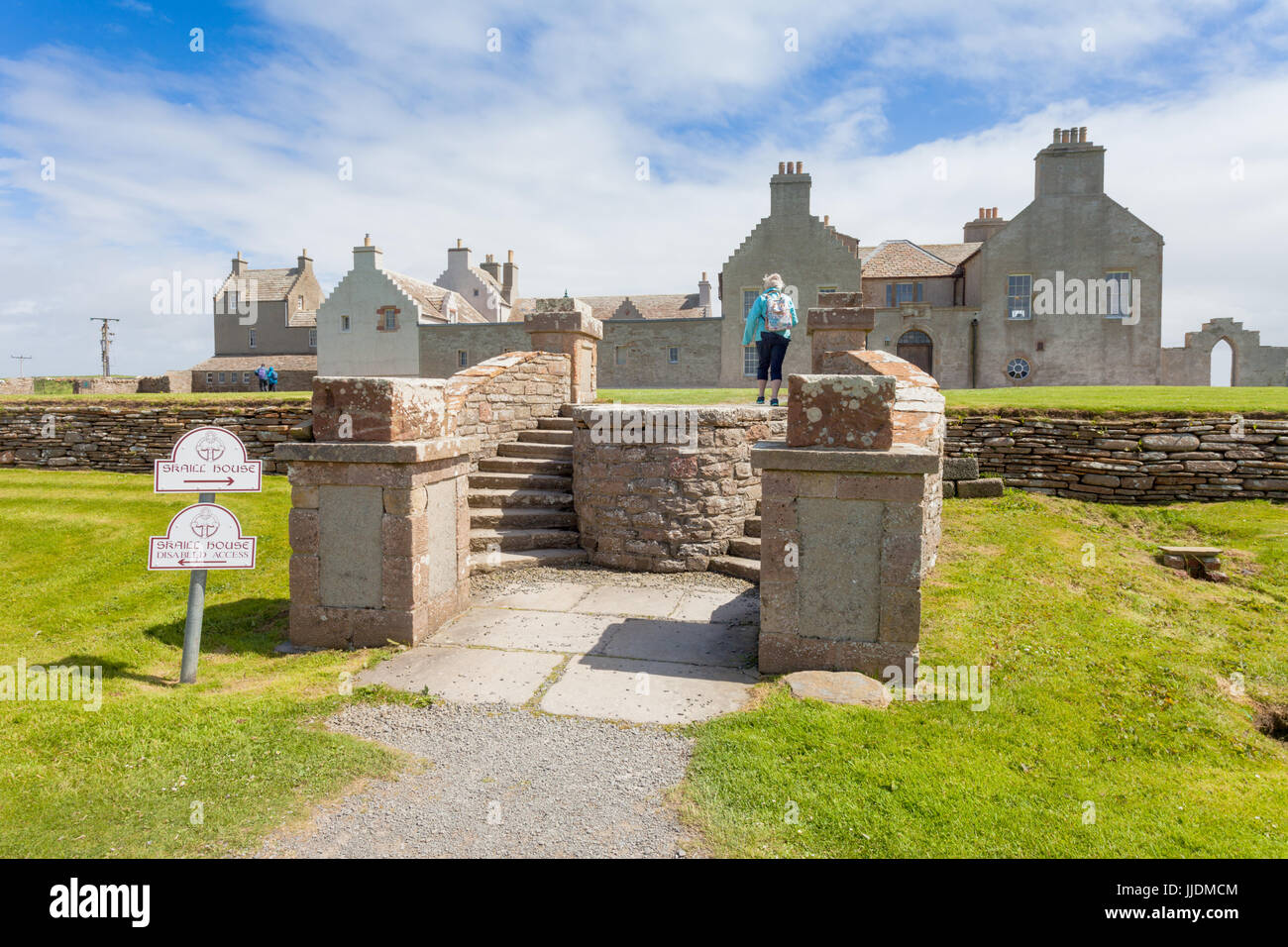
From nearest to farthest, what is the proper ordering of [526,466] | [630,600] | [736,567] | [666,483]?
[630,600]
[736,567]
[666,483]
[526,466]

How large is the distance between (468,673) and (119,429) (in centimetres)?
1519

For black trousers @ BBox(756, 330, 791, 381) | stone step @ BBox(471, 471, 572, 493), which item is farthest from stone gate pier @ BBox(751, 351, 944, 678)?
black trousers @ BBox(756, 330, 791, 381)

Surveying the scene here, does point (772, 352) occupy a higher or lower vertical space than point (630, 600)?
higher

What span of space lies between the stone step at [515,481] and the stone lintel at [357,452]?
372cm

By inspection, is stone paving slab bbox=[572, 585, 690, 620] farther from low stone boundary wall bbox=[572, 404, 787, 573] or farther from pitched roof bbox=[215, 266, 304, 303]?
pitched roof bbox=[215, 266, 304, 303]

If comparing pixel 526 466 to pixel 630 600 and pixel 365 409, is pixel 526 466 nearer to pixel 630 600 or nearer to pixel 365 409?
pixel 630 600

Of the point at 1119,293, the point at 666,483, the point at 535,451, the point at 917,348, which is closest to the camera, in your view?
the point at 666,483

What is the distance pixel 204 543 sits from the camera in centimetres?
526

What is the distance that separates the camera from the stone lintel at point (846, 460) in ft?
16.5

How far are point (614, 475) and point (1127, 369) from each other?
29.6 metres

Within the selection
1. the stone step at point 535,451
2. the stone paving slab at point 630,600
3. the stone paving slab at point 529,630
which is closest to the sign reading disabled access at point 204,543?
the stone paving slab at point 529,630

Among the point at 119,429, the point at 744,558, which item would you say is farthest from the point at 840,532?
the point at 119,429

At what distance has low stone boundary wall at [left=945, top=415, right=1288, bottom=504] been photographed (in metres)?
10.8

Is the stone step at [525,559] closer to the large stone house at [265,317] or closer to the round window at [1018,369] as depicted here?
the round window at [1018,369]
